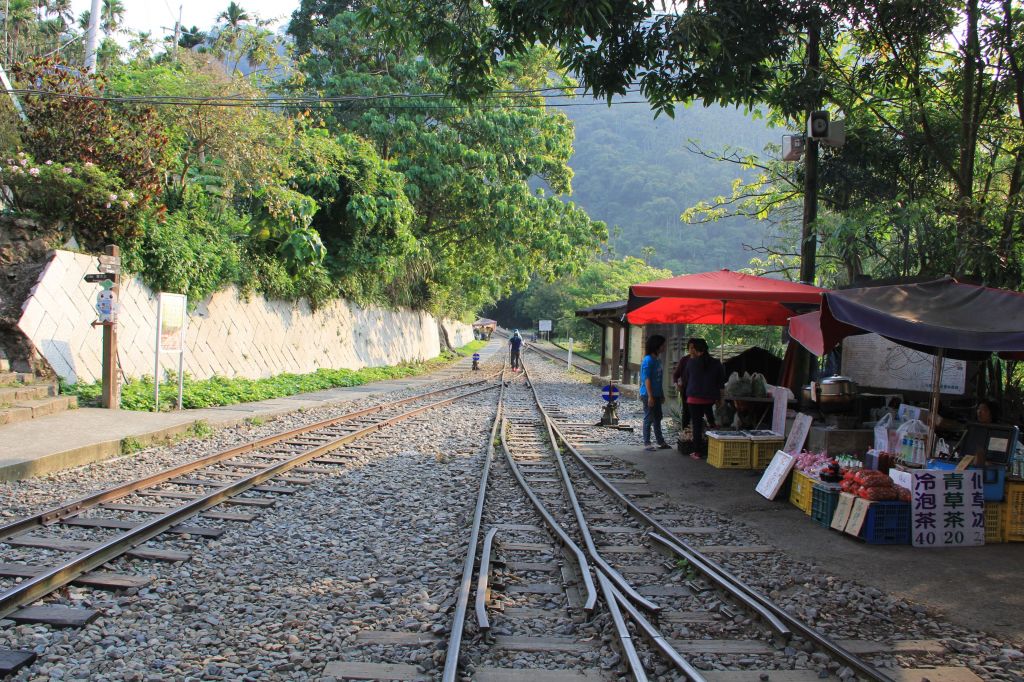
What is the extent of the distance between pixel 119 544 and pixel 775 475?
6474 millimetres

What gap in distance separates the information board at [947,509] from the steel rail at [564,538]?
9.95 ft

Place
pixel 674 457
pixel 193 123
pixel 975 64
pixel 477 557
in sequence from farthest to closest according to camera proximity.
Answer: pixel 193 123 < pixel 674 457 < pixel 975 64 < pixel 477 557

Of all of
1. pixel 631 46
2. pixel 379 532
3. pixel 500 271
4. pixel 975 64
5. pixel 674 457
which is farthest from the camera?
pixel 500 271

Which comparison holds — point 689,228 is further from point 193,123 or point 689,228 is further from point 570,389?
point 193,123

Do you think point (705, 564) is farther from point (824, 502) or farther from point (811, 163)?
point (811, 163)

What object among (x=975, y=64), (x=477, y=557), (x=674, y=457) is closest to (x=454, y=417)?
(x=674, y=457)

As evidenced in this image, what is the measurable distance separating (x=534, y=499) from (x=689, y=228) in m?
132

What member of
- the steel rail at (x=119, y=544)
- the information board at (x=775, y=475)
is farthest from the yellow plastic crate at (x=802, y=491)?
the steel rail at (x=119, y=544)

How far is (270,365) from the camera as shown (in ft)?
66.3

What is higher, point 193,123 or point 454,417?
point 193,123

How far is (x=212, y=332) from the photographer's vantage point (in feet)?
57.2

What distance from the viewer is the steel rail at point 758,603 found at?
3859 millimetres

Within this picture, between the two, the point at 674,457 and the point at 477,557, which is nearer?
the point at 477,557

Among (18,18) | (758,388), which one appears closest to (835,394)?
(758,388)
